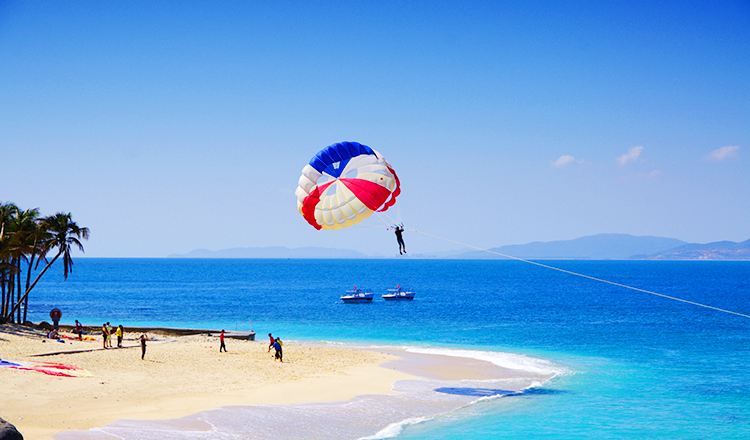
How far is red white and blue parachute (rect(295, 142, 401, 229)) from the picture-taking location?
2056 centimetres

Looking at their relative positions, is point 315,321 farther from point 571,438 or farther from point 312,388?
point 571,438

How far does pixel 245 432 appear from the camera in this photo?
15.8 meters

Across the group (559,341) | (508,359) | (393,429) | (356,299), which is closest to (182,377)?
(393,429)

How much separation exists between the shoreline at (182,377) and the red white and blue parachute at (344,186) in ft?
21.0

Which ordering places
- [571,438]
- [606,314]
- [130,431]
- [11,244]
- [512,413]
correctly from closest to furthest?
[130,431]
[571,438]
[512,413]
[11,244]
[606,314]

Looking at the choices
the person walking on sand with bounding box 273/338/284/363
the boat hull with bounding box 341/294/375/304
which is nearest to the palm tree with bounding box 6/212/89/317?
the person walking on sand with bounding box 273/338/284/363

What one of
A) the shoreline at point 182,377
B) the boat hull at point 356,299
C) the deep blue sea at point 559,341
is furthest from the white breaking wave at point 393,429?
the boat hull at point 356,299

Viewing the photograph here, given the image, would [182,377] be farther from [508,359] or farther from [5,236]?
[5,236]

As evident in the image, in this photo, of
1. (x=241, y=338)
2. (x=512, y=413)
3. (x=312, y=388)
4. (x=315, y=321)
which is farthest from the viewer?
(x=315, y=321)

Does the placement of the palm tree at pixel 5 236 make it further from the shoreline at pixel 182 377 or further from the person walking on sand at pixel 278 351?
the person walking on sand at pixel 278 351

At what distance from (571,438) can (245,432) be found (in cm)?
925

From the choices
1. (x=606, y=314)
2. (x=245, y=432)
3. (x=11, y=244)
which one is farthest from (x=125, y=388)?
(x=606, y=314)

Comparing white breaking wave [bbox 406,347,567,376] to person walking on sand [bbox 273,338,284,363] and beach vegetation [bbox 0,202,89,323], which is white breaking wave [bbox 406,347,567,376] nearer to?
person walking on sand [bbox 273,338,284,363]

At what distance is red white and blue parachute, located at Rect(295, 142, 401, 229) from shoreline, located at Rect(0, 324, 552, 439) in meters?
6.41
